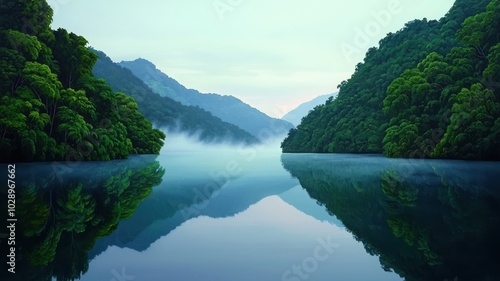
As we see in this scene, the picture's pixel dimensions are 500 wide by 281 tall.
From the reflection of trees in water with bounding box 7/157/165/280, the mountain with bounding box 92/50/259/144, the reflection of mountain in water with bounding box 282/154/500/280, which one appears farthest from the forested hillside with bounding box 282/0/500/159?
the mountain with bounding box 92/50/259/144

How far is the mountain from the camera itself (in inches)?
6024

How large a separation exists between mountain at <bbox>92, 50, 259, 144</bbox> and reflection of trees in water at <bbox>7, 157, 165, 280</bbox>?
438 ft

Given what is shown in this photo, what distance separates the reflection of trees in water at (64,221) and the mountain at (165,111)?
5261 inches

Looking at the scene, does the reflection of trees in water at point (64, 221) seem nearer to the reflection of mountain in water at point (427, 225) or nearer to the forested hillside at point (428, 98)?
the reflection of mountain in water at point (427, 225)

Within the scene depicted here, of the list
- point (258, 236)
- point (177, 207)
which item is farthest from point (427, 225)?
point (177, 207)

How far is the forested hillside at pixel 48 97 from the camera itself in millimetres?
34531

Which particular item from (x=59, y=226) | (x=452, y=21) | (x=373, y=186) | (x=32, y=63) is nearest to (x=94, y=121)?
(x=32, y=63)

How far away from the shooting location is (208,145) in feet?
583

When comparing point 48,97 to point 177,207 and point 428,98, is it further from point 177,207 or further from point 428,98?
point 428,98

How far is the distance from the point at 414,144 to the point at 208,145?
134m

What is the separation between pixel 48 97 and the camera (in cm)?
3788

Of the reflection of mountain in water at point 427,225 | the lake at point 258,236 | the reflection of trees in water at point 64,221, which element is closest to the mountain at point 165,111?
the reflection of trees in water at point 64,221

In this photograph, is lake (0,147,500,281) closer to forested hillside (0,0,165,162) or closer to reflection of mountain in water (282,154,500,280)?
reflection of mountain in water (282,154,500,280)

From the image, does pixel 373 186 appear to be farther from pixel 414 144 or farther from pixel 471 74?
pixel 471 74
